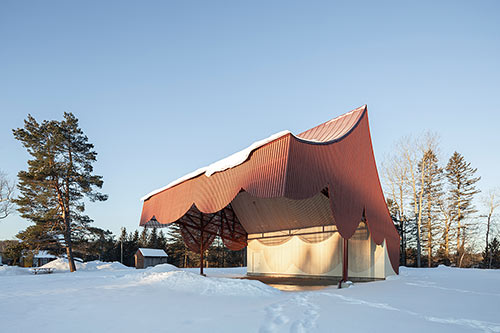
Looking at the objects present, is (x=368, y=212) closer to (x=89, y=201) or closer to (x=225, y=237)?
(x=225, y=237)

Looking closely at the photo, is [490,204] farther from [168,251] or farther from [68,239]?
[168,251]

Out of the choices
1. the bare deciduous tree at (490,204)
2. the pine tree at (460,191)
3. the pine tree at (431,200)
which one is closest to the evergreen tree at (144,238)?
the pine tree at (431,200)

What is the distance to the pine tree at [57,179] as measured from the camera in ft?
72.8

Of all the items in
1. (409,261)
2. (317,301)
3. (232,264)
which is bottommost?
(232,264)

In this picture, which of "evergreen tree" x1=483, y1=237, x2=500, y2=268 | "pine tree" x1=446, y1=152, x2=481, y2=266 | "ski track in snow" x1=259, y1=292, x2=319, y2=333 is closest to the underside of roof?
"ski track in snow" x1=259, y1=292, x2=319, y2=333

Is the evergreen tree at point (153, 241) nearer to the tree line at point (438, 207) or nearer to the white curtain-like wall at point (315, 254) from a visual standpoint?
the white curtain-like wall at point (315, 254)

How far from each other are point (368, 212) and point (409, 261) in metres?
26.8

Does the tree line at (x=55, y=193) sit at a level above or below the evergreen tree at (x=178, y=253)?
above

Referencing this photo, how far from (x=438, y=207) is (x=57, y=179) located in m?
33.5

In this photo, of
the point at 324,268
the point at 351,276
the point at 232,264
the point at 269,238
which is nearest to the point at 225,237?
the point at 269,238

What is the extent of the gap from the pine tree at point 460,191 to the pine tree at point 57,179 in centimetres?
3151

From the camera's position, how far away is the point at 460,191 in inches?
1337

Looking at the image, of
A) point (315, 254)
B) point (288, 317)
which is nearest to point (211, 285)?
point (288, 317)

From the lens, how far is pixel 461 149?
36.1 meters
